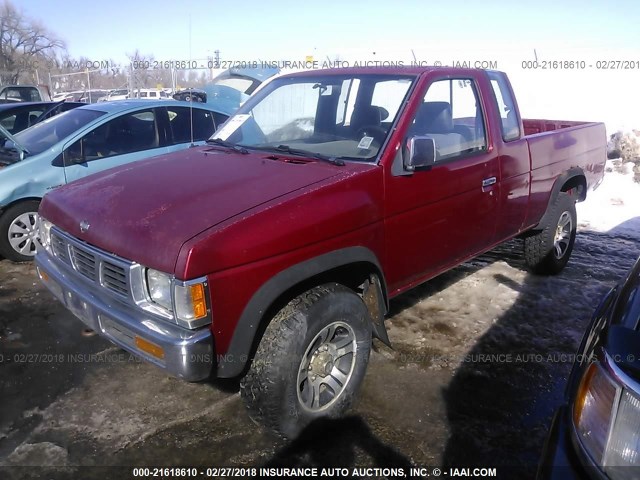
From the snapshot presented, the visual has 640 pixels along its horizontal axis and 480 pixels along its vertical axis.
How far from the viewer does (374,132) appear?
10.4 feet

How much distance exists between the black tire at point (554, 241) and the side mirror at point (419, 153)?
2.27m

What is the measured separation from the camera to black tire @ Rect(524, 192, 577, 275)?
189 inches

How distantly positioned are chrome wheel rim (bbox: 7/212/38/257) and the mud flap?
384 centimetres

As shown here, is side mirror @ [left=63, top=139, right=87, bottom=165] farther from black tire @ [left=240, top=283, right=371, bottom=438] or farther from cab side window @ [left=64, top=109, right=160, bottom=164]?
black tire @ [left=240, top=283, right=371, bottom=438]

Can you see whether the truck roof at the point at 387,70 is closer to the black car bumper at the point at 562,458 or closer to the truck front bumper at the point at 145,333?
the truck front bumper at the point at 145,333

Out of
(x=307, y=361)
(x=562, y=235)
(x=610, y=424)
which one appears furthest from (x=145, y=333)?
(x=562, y=235)

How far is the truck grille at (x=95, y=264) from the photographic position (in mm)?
2453

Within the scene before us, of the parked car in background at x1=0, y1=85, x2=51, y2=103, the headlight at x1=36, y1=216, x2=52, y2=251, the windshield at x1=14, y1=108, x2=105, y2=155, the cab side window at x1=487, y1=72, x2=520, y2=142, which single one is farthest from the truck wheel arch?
the parked car in background at x1=0, y1=85, x2=51, y2=103

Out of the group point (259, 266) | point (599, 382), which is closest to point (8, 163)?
point (259, 266)

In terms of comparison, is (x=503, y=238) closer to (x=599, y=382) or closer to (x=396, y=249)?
(x=396, y=249)

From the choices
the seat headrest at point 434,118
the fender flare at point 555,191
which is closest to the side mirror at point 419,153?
the seat headrest at point 434,118

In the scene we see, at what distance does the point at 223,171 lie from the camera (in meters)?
2.98

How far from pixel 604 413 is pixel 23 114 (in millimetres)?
8875

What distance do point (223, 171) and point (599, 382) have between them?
2.20 m
